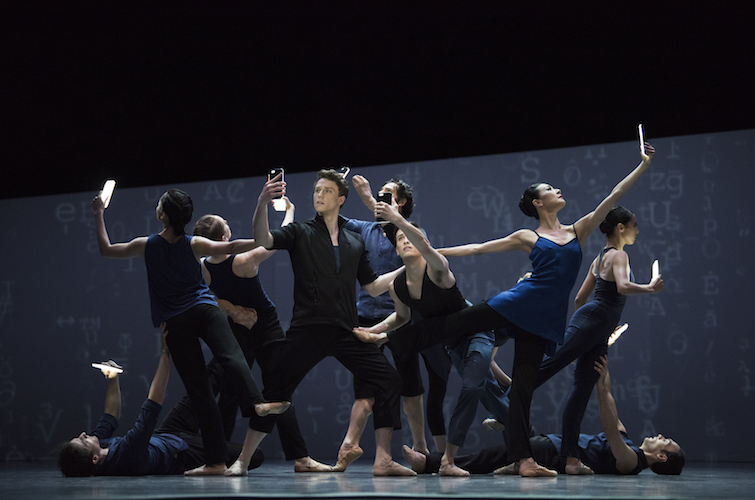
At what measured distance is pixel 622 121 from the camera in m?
5.71

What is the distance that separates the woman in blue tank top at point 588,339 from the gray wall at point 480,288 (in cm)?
161

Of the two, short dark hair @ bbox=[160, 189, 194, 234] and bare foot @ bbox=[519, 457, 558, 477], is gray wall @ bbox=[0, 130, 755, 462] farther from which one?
short dark hair @ bbox=[160, 189, 194, 234]

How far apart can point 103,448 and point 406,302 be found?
1846 millimetres

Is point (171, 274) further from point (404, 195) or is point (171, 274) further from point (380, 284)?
point (404, 195)

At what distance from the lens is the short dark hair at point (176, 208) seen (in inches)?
159

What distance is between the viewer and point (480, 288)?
610 centimetres

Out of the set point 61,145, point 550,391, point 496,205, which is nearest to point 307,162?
point 496,205

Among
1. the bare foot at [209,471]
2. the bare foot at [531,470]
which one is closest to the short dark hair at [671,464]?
the bare foot at [531,470]

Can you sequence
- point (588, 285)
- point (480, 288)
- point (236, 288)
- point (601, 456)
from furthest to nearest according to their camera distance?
point (480, 288) < point (588, 285) < point (236, 288) < point (601, 456)

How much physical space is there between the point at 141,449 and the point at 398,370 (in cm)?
150

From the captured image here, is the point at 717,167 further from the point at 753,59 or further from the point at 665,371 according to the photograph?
the point at 665,371

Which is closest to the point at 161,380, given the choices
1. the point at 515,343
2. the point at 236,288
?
the point at 236,288

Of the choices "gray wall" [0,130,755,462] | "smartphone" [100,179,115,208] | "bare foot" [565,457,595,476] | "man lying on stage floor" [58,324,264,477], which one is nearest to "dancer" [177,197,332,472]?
"man lying on stage floor" [58,324,264,477]

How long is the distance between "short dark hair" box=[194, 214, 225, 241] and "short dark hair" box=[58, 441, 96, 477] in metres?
1.35
